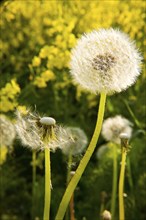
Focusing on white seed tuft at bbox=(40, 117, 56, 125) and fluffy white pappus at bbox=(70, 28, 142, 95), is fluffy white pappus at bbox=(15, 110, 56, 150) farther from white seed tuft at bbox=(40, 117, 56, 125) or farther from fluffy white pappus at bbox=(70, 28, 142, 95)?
fluffy white pappus at bbox=(70, 28, 142, 95)

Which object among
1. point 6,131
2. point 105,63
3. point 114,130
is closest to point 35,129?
point 105,63


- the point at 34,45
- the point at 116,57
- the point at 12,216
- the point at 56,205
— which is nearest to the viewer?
the point at 116,57

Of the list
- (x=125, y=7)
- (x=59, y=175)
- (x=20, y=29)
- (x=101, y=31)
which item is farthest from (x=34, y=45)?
(x=101, y=31)

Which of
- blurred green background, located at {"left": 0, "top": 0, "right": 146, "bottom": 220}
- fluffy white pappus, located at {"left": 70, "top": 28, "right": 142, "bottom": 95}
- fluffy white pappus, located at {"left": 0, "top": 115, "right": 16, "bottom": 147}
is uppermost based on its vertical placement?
blurred green background, located at {"left": 0, "top": 0, "right": 146, "bottom": 220}

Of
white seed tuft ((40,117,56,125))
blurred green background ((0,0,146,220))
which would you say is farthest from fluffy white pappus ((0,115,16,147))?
white seed tuft ((40,117,56,125))

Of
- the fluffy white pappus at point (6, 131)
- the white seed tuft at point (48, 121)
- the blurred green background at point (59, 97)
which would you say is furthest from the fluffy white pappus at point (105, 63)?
the blurred green background at point (59, 97)

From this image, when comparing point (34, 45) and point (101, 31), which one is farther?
point (34, 45)

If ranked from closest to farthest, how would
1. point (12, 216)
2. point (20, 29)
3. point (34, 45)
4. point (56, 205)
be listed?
1. point (56, 205)
2. point (12, 216)
3. point (34, 45)
4. point (20, 29)

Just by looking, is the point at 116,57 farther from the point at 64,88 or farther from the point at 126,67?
the point at 64,88
